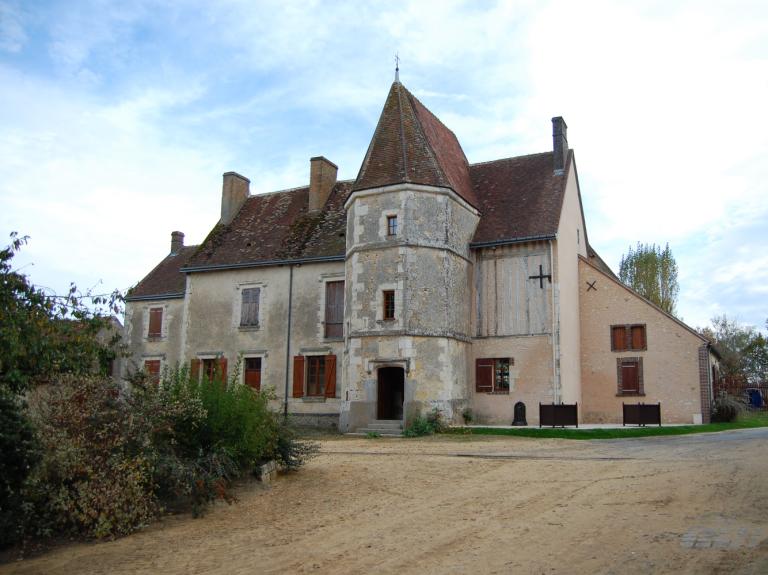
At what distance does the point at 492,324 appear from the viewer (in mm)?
22188

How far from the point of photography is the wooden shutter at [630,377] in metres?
21.8

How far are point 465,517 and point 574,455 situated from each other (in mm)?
5568

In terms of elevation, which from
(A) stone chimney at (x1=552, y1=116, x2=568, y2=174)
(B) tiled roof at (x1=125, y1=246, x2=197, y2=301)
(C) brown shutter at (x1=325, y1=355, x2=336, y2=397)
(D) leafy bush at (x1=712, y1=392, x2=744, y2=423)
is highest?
(A) stone chimney at (x1=552, y1=116, x2=568, y2=174)

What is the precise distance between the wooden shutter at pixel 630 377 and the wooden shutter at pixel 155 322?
17.0 metres

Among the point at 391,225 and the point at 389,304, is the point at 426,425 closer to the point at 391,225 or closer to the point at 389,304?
the point at 389,304

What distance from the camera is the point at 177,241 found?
105 feet

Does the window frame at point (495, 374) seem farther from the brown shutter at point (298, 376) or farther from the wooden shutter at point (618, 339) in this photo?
the brown shutter at point (298, 376)

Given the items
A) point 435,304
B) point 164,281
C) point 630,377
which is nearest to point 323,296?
point 435,304

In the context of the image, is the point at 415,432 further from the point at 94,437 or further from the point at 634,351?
the point at 94,437

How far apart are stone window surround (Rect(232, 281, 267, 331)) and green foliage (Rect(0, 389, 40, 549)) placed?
1631cm

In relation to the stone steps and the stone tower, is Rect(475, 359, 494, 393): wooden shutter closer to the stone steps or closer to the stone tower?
the stone tower

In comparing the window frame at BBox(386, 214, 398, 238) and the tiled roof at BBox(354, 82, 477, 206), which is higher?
the tiled roof at BBox(354, 82, 477, 206)

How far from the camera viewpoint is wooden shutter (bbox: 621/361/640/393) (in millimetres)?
21812

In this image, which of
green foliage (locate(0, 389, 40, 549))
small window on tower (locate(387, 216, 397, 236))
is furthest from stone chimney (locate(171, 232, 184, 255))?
green foliage (locate(0, 389, 40, 549))
